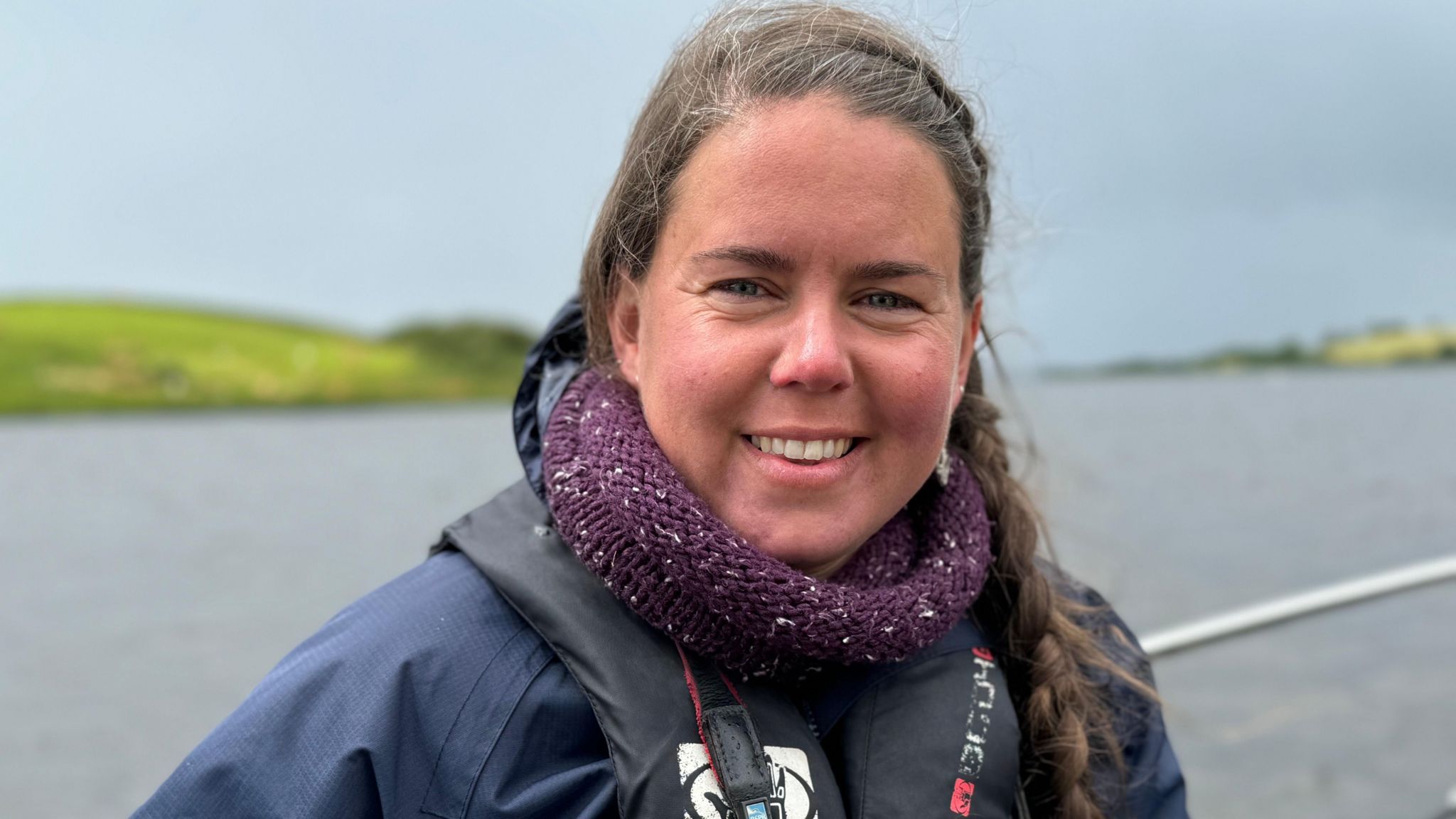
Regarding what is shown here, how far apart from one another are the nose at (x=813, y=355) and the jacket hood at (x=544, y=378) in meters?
0.39

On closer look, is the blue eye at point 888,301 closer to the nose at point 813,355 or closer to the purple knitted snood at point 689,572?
the nose at point 813,355

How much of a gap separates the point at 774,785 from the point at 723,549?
0.32 meters

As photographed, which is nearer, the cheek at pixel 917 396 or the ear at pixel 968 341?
the cheek at pixel 917 396

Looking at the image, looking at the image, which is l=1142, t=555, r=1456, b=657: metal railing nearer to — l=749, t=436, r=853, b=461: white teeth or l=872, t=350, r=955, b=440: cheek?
l=872, t=350, r=955, b=440: cheek

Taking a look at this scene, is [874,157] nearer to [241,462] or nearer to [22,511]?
[22,511]

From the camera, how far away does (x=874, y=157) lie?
151cm

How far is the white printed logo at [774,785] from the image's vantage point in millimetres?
1448

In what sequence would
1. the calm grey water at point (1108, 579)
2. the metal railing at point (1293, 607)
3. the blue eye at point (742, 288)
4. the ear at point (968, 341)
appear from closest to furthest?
the blue eye at point (742, 288) < the ear at point (968, 341) < the metal railing at point (1293, 607) < the calm grey water at point (1108, 579)

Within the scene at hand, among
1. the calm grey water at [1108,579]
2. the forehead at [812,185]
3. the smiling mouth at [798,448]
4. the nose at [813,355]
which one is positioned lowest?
the calm grey water at [1108,579]

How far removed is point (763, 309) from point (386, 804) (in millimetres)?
776

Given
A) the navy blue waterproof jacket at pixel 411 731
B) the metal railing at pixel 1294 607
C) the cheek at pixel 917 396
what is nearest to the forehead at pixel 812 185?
the cheek at pixel 917 396

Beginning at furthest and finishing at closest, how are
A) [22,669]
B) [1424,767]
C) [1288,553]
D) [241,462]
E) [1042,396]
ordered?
[241,462]
[22,669]
[1288,553]
[1424,767]
[1042,396]

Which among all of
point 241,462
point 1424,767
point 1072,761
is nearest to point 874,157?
point 1072,761

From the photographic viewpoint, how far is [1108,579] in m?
4.57
